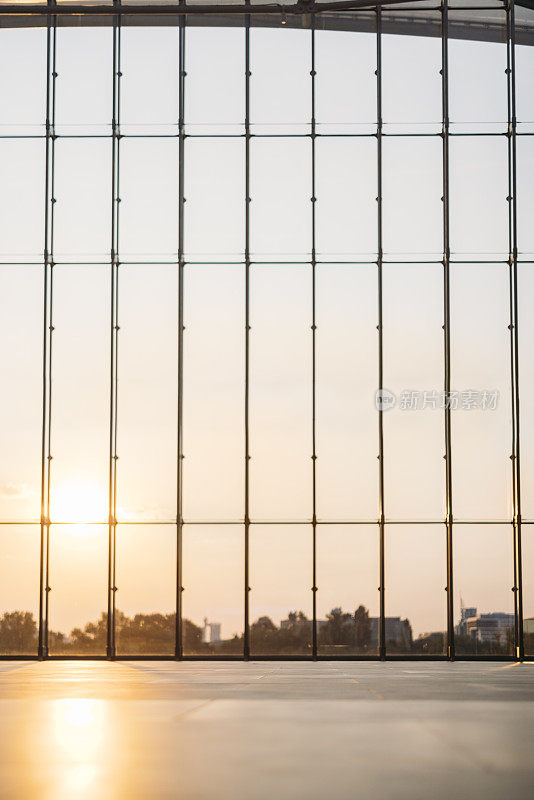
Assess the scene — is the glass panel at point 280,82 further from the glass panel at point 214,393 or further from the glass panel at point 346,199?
the glass panel at point 214,393

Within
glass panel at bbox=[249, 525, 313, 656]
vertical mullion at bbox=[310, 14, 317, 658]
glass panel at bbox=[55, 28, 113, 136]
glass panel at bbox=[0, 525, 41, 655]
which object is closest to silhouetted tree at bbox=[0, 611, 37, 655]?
glass panel at bbox=[0, 525, 41, 655]

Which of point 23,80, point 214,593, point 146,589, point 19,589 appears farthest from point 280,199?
point 19,589

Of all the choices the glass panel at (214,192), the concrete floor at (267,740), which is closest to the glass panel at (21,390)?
the glass panel at (214,192)

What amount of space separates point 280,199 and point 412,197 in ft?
8.92

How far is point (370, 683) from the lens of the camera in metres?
12.7

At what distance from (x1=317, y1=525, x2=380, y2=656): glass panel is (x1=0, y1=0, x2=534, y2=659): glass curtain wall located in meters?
0.04

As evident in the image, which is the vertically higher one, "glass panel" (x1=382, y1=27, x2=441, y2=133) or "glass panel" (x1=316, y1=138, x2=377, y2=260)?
"glass panel" (x1=382, y1=27, x2=441, y2=133)

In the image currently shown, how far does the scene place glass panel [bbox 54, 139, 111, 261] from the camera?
20625 millimetres

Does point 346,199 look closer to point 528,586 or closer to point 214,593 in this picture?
point 214,593

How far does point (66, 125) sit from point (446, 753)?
17375 millimetres

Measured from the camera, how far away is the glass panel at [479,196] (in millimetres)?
20594

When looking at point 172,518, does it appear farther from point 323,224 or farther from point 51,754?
point 51,754

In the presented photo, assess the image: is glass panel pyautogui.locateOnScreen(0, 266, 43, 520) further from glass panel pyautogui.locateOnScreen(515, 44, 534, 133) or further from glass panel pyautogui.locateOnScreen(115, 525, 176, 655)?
glass panel pyautogui.locateOnScreen(515, 44, 534, 133)

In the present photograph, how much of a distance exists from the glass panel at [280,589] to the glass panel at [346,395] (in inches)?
35.1
